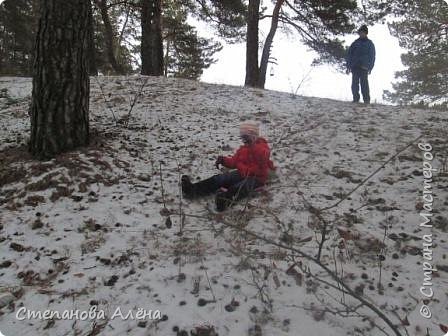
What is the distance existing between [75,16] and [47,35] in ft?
1.37

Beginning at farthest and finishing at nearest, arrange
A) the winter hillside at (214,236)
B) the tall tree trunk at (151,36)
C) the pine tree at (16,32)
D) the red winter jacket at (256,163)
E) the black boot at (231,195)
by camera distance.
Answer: the pine tree at (16,32) → the tall tree trunk at (151,36) → the red winter jacket at (256,163) → the black boot at (231,195) → the winter hillside at (214,236)

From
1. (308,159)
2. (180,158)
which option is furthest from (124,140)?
(308,159)

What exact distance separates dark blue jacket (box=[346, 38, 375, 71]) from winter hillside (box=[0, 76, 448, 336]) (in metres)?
2.48

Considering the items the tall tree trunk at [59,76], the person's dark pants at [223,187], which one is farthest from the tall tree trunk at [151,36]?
the person's dark pants at [223,187]

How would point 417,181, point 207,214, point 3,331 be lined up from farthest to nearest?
point 417,181, point 207,214, point 3,331

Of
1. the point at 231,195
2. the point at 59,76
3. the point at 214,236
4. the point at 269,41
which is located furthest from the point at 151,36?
the point at 214,236

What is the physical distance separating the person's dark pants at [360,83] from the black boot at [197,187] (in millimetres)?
5502

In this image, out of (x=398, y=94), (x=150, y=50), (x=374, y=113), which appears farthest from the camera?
(x=398, y=94)

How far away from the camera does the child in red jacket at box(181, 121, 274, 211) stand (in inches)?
157

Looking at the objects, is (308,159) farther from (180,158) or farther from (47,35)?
(47,35)

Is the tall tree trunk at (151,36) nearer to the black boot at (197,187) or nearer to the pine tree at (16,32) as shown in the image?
the pine tree at (16,32)

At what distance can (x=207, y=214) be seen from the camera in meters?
3.78

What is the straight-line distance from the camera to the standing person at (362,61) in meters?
7.84

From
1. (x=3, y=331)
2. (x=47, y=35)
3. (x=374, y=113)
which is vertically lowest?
(x=3, y=331)
